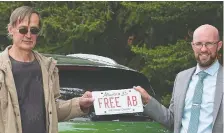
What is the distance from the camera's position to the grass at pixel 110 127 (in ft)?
13.4

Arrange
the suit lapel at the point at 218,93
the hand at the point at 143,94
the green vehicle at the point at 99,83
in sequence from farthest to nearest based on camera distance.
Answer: the green vehicle at the point at 99,83, the hand at the point at 143,94, the suit lapel at the point at 218,93

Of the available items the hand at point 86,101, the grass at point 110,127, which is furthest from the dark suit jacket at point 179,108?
the hand at point 86,101

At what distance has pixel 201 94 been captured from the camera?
4102 mm

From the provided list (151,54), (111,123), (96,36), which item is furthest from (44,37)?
(111,123)

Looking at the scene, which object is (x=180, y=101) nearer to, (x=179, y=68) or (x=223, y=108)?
(x=223, y=108)

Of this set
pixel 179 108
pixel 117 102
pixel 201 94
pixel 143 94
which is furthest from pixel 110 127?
pixel 201 94

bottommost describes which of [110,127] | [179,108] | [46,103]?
[110,127]

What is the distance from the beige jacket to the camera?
3.66 m

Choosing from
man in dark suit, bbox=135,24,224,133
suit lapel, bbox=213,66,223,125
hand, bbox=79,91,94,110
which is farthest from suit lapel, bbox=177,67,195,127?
hand, bbox=79,91,94,110

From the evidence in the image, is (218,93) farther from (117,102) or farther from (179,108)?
(117,102)

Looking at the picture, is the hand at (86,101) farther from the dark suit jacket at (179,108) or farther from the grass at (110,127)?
the dark suit jacket at (179,108)

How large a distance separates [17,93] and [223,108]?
1.65 metres

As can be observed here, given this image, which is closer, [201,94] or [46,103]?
[46,103]

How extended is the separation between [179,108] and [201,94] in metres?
0.23
